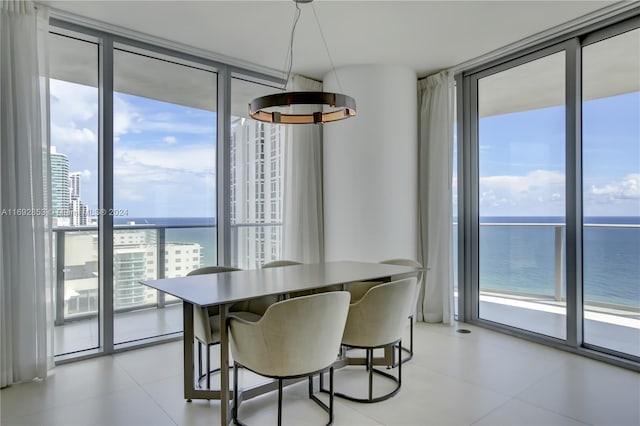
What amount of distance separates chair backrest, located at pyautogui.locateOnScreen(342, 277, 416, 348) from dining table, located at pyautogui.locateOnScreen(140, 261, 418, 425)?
216 mm

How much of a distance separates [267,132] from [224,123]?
2.40 ft

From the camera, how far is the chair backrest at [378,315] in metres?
2.58

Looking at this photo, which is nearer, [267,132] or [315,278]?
[315,278]

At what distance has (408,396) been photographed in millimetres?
2707

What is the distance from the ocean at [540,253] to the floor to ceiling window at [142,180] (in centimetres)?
4

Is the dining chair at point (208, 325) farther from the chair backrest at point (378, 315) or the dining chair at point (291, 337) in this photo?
the chair backrest at point (378, 315)

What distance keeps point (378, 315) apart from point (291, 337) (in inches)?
29.8

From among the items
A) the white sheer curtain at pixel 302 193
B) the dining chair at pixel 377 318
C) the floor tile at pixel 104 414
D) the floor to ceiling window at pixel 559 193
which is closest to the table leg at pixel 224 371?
the floor tile at pixel 104 414

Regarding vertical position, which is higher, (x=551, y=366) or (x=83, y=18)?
(x=83, y=18)

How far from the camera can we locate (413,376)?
3041 millimetres

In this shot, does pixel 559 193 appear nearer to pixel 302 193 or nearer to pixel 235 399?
pixel 302 193

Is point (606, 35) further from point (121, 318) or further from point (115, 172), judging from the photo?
point (121, 318)

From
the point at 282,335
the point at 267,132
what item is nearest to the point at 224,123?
the point at 267,132

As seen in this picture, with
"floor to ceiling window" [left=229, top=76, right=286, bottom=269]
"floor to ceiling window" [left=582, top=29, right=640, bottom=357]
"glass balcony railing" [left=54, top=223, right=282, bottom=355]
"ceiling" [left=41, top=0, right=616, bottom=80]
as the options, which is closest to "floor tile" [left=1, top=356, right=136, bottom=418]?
"glass balcony railing" [left=54, top=223, right=282, bottom=355]
